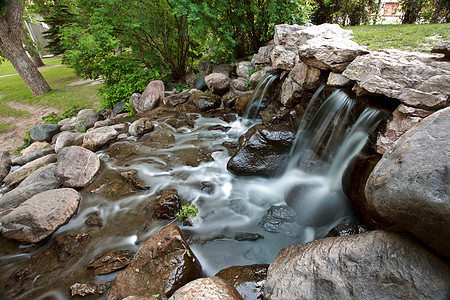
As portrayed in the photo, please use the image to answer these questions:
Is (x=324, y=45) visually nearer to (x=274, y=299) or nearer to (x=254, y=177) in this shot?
(x=254, y=177)

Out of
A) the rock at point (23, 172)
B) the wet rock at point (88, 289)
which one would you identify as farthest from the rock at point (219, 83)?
the wet rock at point (88, 289)

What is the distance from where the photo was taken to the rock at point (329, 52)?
415 centimetres

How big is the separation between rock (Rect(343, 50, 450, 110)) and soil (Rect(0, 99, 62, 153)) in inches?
433

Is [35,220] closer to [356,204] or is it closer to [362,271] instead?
[362,271]

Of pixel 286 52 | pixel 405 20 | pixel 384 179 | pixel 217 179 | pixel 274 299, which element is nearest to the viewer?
pixel 384 179

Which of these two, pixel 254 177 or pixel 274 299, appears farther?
pixel 254 177

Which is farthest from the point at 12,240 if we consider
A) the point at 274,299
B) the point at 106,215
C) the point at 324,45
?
the point at 324,45

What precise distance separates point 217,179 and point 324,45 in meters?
3.51

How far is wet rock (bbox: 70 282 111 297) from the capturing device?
290cm

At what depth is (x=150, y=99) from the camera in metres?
8.83

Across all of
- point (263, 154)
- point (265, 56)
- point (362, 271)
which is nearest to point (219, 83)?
point (265, 56)

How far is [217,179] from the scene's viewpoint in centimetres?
486

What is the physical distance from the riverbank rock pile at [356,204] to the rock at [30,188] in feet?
0.08

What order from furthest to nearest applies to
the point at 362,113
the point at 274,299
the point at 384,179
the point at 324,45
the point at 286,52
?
the point at 286,52 → the point at 324,45 → the point at 362,113 → the point at 274,299 → the point at 384,179
